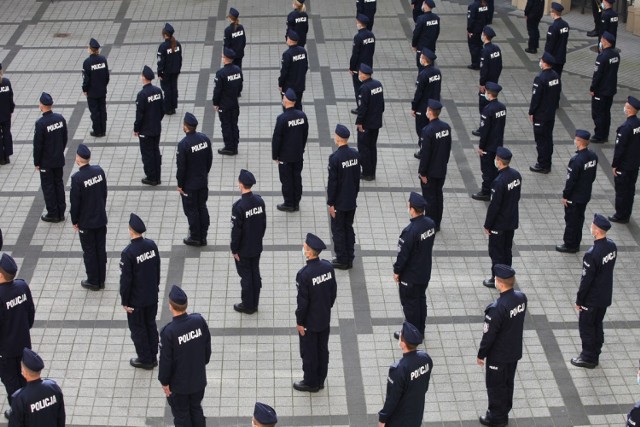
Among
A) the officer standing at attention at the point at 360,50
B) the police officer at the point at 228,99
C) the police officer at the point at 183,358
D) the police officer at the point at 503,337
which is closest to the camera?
the police officer at the point at 183,358

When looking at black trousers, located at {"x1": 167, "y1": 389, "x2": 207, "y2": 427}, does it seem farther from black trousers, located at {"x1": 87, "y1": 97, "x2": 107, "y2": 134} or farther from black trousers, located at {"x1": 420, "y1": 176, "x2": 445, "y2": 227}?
black trousers, located at {"x1": 87, "y1": 97, "x2": 107, "y2": 134}

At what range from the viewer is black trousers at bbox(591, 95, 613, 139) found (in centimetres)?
1752

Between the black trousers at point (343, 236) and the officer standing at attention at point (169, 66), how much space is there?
576 cm

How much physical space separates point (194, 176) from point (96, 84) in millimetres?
4145

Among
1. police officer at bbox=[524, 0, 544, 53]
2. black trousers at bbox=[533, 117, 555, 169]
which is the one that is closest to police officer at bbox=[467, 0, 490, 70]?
police officer at bbox=[524, 0, 544, 53]

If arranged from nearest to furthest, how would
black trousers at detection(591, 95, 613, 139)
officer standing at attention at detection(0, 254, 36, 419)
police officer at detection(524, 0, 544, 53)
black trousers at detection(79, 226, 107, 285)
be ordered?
officer standing at attention at detection(0, 254, 36, 419) → black trousers at detection(79, 226, 107, 285) → black trousers at detection(591, 95, 613, 139) → police officer at detection(524, 0, 544, 53)

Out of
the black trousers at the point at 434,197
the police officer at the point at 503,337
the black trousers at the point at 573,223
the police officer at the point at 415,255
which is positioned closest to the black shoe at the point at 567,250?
the black trousers at the point at 573,223

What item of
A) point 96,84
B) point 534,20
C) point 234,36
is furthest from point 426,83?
point 534,20

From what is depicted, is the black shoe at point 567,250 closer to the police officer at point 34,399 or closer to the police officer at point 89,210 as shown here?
the police officer at point 89,210

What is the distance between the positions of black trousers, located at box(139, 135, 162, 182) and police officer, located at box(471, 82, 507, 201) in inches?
194

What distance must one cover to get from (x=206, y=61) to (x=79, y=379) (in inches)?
422

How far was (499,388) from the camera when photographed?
10711 mm

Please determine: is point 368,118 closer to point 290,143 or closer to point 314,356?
point 290,143

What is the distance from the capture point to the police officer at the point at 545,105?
16391mm
